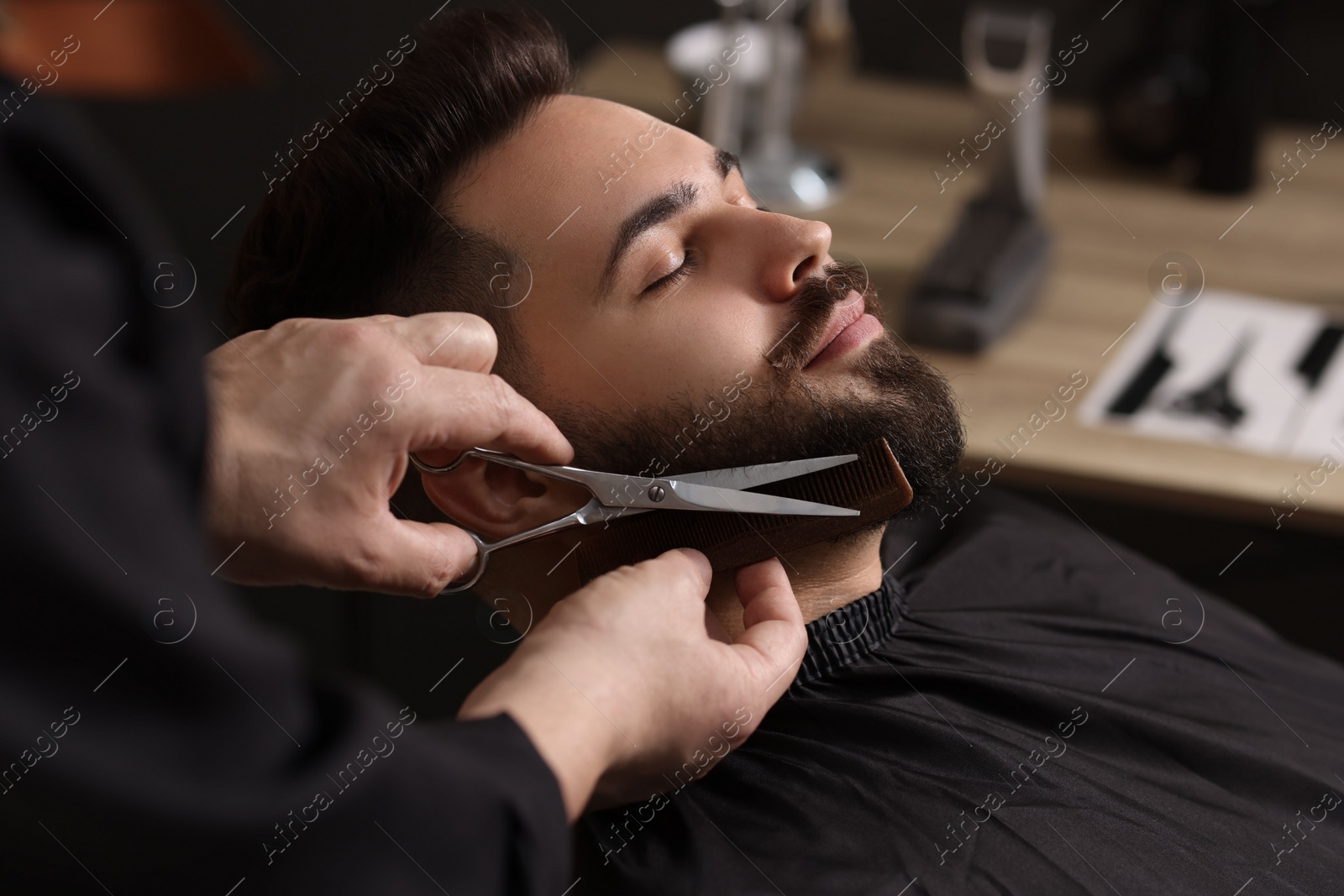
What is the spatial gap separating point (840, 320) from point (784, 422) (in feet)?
0.42

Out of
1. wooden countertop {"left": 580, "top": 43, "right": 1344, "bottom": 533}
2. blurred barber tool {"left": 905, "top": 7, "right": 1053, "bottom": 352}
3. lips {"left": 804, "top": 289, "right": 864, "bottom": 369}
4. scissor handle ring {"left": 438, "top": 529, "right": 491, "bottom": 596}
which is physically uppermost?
scissor handle ring {"left": 438, "top": 529, "right": 491, "bottom": 596}

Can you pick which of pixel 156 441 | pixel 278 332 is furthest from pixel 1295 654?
pixel 156 441

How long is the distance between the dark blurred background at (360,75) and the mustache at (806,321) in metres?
1.00

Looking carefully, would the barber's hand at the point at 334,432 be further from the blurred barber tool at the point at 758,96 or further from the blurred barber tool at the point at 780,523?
the blurred barber tool at the point at 758,96

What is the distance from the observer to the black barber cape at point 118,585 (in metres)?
0.55

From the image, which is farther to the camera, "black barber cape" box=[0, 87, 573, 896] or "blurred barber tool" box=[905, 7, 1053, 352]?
Answer: "blurred barber tool" box=[905, 7, 1053, 352]

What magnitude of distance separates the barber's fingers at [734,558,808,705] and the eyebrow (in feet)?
1.02

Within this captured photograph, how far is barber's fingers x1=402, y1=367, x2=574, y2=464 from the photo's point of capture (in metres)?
0.95

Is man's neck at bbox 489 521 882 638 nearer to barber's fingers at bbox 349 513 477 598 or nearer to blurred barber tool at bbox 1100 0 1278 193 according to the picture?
barber's fingers at bbox 349 513 477 598

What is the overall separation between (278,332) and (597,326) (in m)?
0.32

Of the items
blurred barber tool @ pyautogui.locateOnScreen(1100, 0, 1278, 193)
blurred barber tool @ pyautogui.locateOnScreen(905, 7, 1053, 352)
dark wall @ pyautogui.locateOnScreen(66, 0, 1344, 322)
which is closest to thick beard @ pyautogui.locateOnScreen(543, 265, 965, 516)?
blurred barber tool @ pyautogui.locateOnScreen(905, 7, 1053, 352)

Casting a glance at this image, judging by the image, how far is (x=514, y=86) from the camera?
52.1 inches

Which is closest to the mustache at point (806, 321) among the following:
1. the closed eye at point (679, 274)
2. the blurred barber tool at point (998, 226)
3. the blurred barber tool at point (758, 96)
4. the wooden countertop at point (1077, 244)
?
the closed eye at point (679, 274)

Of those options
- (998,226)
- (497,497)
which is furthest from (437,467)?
(998,226)
